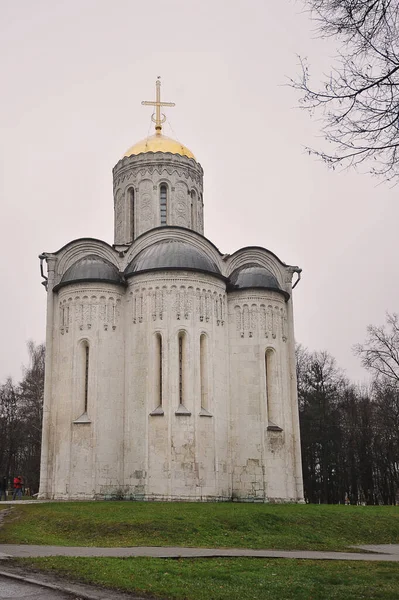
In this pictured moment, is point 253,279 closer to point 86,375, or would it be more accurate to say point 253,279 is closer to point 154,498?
point 86,375

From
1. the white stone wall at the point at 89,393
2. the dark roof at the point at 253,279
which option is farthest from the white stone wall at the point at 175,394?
the dark roof at the point at 253,279

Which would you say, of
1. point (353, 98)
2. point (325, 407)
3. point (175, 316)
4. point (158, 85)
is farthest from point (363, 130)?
point (325, 407)

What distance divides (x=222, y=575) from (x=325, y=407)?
37.3m

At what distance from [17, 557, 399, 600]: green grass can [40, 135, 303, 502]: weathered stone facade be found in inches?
588

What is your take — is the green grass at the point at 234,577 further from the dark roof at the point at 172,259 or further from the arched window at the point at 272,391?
the dark roof at the point at 172,259

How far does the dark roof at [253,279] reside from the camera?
104ft

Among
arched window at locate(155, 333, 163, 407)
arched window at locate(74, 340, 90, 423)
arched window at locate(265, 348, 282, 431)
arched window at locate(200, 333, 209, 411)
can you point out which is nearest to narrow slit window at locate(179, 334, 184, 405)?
arched window at locate(155, 333, 163, 407)

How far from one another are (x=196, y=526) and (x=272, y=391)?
1233 centimetres

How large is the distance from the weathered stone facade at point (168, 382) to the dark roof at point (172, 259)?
60 mm

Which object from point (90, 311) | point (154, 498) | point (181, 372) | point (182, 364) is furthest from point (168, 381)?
point (90, 311)

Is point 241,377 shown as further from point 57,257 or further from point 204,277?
point 57,257

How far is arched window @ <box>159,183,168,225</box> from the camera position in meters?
35.9

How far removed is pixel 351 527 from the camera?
2136 centimetres

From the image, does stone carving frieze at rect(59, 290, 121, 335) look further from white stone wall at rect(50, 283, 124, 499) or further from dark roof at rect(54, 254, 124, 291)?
dark roof at rect(54, 254, 124, 291)
